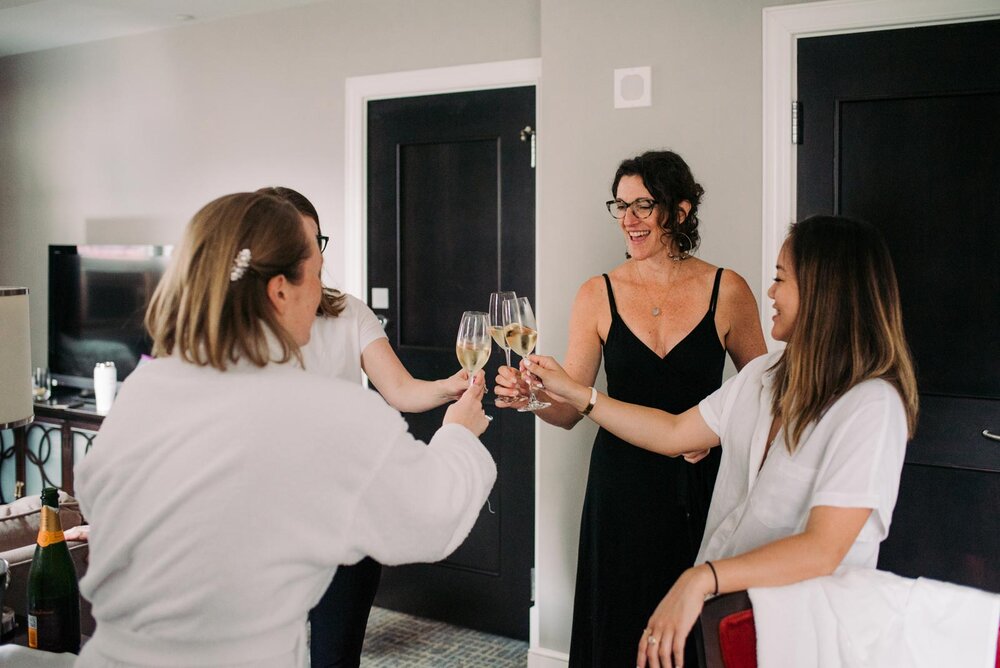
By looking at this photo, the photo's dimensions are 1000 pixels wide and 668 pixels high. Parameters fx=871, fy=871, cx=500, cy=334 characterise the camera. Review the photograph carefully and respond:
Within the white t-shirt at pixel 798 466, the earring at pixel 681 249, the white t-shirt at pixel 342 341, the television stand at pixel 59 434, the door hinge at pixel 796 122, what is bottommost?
the television stand at pixel 59 434

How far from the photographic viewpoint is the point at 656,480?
2.22m

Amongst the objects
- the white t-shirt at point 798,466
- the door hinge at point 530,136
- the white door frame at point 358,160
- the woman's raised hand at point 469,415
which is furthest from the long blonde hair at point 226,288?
the white door frame at point 358,160

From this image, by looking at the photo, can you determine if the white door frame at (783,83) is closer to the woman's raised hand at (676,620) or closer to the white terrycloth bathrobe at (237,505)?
the woman's raised hand at (676,620)

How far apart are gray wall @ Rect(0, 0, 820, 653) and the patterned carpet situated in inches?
12.8

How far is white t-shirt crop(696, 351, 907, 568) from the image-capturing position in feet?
4.43

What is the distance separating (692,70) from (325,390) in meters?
1.97

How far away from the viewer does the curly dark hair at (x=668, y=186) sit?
2.21 m

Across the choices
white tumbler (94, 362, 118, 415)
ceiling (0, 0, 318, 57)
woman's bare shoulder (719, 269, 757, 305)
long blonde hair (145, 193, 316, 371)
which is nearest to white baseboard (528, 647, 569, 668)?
woman's bare shoulder (719, 269, 757, 305)

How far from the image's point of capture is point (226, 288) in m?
1.17

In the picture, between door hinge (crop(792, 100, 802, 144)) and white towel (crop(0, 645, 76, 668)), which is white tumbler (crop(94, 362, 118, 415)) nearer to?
white towel (crop(0, 645, 76, 668))

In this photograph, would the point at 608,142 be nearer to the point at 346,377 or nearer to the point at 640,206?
the point at 640,206

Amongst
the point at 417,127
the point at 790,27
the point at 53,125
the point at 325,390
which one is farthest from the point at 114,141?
the point at 325,390

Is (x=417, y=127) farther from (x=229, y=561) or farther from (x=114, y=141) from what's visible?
(x=229, y=561)

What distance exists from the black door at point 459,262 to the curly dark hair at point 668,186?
3.97 feet
